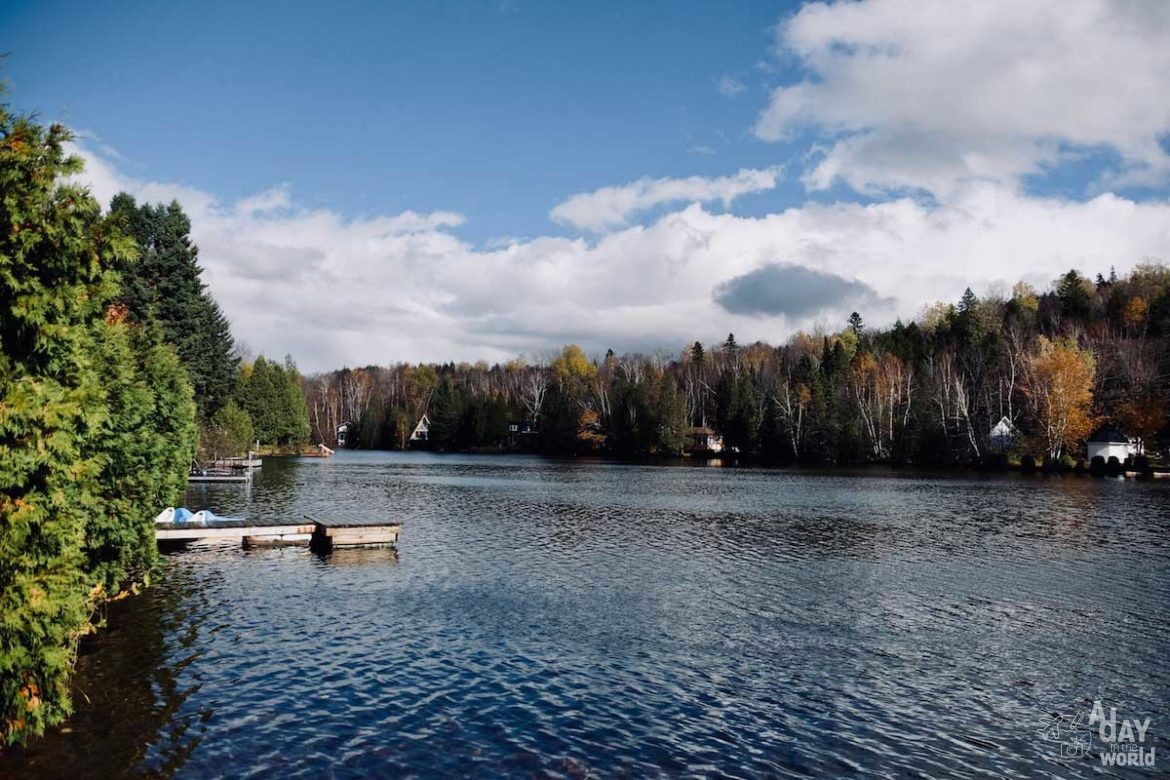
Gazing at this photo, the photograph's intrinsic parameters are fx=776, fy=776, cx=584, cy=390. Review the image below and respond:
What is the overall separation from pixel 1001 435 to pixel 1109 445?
10.8 meters

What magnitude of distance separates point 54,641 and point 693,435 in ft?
417

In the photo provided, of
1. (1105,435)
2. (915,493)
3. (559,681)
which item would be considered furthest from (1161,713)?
(1105,435)

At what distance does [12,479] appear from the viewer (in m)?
9.58

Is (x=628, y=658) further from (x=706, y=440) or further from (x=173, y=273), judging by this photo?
(x=706, y=440)

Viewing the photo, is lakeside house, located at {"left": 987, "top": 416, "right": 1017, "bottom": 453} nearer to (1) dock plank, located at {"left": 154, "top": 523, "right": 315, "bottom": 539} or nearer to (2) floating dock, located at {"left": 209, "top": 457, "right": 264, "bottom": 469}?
(2) floating dock, located at {"left": 209, "top": 457, "right": 264, "bottom": 469}

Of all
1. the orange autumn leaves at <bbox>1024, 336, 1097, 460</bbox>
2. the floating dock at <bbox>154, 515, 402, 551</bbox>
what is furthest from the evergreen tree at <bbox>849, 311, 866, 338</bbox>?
the floating dock at <bbox>154, 515, 402, 551</bbox>

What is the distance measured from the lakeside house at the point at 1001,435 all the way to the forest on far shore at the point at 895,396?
11.6 inches

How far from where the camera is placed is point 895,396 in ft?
357

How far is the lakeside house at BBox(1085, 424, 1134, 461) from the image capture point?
86.5 m

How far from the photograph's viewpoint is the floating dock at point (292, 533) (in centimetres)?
3092

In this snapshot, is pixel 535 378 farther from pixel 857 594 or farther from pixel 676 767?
pixel 676 767

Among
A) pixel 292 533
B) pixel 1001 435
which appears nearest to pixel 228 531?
pixel 292 533

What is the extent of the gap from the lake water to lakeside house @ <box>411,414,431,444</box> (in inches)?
5482

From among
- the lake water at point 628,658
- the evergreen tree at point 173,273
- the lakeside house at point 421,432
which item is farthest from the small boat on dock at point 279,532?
the lakeside house at point 421,432
